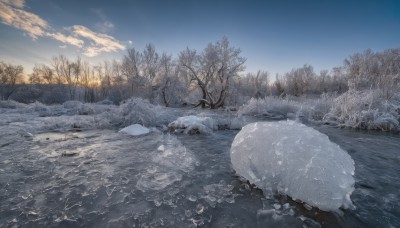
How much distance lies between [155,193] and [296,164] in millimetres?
1931

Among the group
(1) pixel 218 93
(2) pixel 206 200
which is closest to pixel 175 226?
(2) pixel 206 200

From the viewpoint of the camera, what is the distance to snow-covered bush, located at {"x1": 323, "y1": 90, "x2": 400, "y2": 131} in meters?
9.44

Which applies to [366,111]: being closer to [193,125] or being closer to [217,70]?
[193,125]

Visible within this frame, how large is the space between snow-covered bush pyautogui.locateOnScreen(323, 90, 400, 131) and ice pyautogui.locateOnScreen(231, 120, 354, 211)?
8555mm

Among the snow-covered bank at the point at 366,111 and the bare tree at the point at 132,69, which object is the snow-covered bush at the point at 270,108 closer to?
the snow-covered bank at the point at 366,111

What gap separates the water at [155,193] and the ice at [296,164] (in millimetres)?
167

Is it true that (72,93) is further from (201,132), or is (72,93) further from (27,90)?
(201,132)

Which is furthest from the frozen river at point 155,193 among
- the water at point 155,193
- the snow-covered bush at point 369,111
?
the snow-covered bush at point 369,111

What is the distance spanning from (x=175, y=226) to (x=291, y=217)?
129cm

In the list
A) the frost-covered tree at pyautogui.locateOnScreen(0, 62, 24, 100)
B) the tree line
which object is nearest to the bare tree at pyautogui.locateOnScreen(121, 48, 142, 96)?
the tree line

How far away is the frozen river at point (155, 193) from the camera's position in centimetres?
236

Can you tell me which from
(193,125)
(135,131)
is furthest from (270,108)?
(135,131)

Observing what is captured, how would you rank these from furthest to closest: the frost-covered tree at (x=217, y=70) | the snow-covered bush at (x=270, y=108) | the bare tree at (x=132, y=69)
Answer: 1. the bare tree at (x=132, y=69)
2. the frost-covered tree at (x=217, y=70)
3. the snow-covered bush at (x=270, y=108)

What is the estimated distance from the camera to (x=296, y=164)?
2.76m
